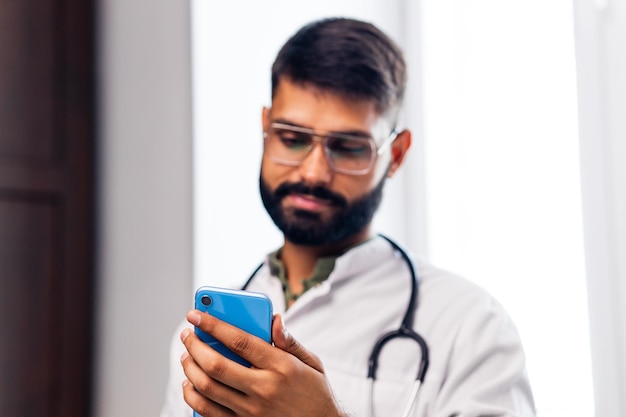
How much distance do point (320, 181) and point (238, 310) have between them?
0.33 metres

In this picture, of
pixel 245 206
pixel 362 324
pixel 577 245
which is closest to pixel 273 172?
pixel 362 324

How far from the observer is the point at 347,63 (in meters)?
1.00

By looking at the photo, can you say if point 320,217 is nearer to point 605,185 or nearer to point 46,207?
point 605,185

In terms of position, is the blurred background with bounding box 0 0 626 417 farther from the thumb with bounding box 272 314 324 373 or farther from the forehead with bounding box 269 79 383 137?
the thumb with bounding box 272 314 324 373

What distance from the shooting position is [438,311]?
3.00 ft

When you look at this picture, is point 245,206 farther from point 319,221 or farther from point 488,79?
point 488,79

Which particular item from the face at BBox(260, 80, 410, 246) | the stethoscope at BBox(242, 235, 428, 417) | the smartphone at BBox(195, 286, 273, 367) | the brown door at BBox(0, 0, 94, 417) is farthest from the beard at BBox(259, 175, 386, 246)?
the brown door at BBox(0, 0, 94, 417)

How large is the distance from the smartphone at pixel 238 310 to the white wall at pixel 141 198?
2.08 feet

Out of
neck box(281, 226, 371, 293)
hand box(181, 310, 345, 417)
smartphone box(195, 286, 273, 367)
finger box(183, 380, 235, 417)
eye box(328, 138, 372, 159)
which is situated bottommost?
finger box(183, 380, 235, 417)

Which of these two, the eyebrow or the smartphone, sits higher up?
the eyebrow

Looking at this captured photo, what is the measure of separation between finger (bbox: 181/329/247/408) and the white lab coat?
0.57 feet

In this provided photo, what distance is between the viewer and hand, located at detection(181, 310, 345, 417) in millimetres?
636

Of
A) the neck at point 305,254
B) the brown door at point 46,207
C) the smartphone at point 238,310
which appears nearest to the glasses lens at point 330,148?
the neck at point 305,254

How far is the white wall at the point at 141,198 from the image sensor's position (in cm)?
134
